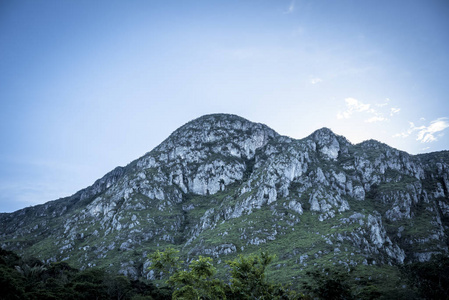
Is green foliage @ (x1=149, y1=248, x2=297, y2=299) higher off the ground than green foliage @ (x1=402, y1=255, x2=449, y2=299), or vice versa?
green foliage @ (x1=149, y1=248, x2=297, y2=299)

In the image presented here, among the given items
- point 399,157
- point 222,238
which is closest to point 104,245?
point 222,238

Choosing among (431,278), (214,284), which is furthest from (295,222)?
(214,284)

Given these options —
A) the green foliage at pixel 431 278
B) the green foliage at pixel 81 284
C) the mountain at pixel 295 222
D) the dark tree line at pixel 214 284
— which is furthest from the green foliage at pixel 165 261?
the mountain at pixel 295 222

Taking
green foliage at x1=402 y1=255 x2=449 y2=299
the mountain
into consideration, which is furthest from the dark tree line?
the mountain

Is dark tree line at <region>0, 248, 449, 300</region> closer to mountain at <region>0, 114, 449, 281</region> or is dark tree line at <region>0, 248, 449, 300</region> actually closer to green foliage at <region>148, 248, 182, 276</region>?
green foliage at <region>148, 248, 182, 276</region>

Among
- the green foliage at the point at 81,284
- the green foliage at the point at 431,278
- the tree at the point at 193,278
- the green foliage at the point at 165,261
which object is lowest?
the green foliage at the point at 431,278

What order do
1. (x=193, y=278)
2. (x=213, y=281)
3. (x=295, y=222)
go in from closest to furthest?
(x=193, y=278) → (x=213, y=281) → (x=295, y=222)

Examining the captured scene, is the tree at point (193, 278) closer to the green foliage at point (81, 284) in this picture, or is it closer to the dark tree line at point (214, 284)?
the dark tree line at point (214, 284)

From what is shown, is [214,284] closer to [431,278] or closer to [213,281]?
[213,281]

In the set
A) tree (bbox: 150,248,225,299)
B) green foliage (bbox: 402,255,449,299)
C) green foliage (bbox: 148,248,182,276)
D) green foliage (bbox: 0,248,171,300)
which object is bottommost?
green foliage (bbox: 402,255,449,299)

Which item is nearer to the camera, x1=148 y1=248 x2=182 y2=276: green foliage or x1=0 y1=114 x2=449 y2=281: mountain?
x1=148 y1=248 x2=182 y2=276: green foliage

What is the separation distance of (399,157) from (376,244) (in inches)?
4209

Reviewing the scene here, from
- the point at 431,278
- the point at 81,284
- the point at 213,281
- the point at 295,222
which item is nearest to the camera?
the point at 213,281

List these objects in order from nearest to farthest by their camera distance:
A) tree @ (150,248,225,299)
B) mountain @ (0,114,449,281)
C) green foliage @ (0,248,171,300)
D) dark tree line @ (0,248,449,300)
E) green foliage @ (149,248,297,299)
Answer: tree @ (150,248,225,299) < green foliage @ (149,248,297,299) < dark tree line @ (0,248,449,300) < green foliage @ (0,248,171,300) < mountain @ (0,114,449,281)
